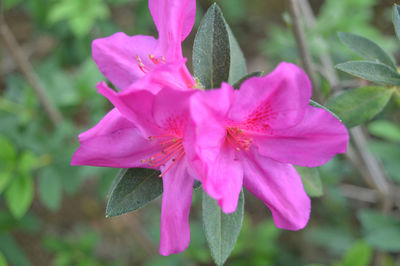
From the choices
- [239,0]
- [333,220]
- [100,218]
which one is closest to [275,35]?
[239,0]

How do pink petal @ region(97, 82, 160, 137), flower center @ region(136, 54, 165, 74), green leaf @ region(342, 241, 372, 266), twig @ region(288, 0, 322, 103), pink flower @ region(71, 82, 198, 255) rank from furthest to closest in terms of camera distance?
green leaf @ region(342, 241, 372, 266) → twig @ region(288, 0, 322, 103) → flower center @ region(136, 54, 165, 74) → pink flower @ region(71, 82, 198, 255) → pink petal @ region(97, 82, 160, 137)

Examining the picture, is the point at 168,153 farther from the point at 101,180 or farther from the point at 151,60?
the point at 101,180

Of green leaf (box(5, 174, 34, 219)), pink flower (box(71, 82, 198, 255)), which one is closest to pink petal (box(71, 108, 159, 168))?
pink flower (box(71, 82, 198, 255))

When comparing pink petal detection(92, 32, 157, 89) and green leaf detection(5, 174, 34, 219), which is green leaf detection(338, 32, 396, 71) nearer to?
pink petal detection(92, 32, 157, 89)

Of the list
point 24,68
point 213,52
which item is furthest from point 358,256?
point 24,68

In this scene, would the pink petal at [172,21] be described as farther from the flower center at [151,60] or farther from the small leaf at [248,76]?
the small leaf at [248,76]

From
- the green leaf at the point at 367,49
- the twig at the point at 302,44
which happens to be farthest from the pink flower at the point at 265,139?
the twig at the point at 302,44

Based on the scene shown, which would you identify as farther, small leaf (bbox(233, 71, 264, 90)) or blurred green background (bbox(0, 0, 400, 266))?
blurred green background (bbox(0, 0, 400, 266))
